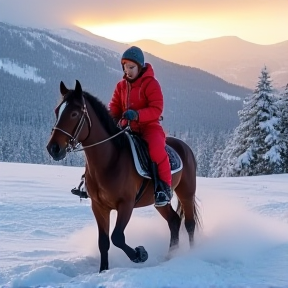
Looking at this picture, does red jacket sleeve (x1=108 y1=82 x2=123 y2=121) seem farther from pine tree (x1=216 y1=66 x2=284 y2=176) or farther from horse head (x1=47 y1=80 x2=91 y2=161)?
pine tree (x1=216 y1=66 x2=284 y2=176)

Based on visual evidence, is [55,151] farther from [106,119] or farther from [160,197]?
[160,197]

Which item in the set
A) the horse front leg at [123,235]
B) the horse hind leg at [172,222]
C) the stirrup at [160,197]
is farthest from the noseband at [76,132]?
the horse hind leg at [172,222]

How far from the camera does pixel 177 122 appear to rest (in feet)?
641

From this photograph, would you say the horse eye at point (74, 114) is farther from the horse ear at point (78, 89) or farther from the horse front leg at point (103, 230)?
the horse front leg at point (103, 230)

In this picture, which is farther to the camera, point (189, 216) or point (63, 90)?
point (189, 216)

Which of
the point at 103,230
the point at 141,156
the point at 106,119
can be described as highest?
the point at 106,119

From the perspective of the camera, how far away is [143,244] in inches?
290

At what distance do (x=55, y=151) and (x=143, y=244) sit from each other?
2976 millimetres

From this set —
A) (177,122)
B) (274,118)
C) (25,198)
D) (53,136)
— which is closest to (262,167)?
(274,118)

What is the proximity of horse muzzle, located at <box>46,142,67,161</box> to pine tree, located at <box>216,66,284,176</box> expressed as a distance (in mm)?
24864

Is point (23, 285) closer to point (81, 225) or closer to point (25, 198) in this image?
point (81, 225)

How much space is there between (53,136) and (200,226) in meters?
3.91

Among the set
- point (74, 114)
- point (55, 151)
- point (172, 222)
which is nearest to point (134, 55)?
point (74, 114)

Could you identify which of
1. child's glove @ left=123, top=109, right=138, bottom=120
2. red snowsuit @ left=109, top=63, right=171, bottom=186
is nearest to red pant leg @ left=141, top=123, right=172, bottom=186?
red snowsuit @ left=109, top=63, right=171, bottom=186
